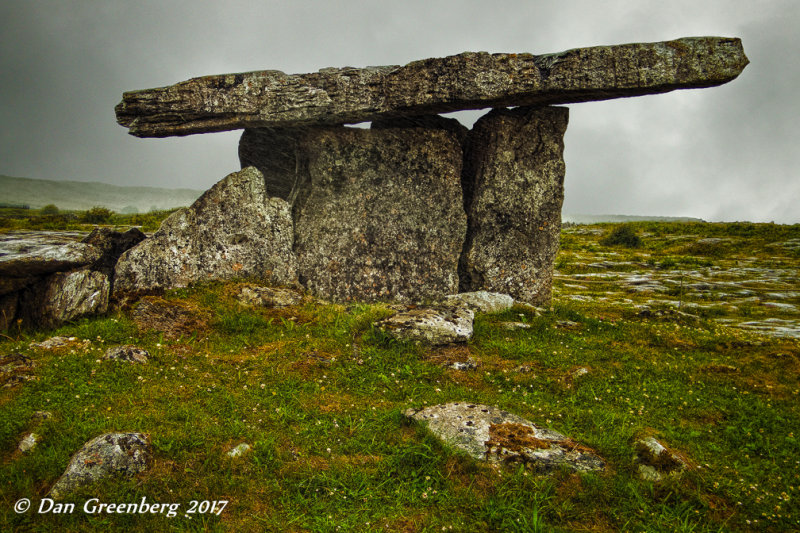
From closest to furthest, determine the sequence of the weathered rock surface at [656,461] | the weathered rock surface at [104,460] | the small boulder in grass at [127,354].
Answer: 1. the weathered rock surface at [104,460]
2. the weathered rock surface at [656,461]
3. the small boulder in grass at [127,354]

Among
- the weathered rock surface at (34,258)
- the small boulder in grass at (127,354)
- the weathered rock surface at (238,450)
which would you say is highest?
the weathered rock surface at (34,258)

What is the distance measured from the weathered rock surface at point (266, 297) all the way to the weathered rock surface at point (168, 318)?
143cm

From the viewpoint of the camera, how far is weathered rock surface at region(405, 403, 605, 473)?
6977 millimetres

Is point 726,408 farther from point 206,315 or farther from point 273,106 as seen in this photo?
point 273,106

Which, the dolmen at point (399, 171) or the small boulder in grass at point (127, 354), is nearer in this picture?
the small boulder in grass at point (127, 354)

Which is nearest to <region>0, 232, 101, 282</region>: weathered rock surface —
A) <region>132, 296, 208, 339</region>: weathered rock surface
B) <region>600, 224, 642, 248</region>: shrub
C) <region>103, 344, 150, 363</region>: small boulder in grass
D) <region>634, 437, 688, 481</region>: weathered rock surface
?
<region>132, 296, 208, 339</region>: weathered rock surface

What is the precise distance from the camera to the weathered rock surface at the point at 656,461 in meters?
6.85

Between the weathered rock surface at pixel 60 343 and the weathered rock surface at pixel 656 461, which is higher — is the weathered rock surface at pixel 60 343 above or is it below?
above

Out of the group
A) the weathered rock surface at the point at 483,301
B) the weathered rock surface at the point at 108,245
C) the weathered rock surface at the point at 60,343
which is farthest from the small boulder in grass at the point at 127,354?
the weathered rock surface at the point at 483,301

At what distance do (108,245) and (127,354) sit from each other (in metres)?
6.36

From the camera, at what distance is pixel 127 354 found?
960cm

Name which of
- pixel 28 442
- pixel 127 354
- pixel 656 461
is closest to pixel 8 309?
Answer: pixel 127 354

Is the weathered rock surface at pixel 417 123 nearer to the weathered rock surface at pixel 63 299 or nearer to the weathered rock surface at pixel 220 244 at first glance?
the weathered rock surface at pixel 220 244

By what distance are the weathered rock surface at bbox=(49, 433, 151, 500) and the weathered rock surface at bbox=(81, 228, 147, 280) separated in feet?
27.7
